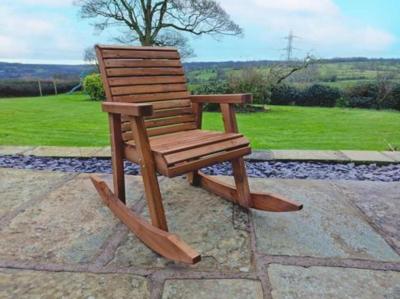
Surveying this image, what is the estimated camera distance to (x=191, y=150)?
66.2 inches

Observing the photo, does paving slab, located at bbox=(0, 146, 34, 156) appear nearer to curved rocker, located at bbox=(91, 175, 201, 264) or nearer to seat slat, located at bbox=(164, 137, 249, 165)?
curved rocker, located at bbox=(91, 175, 201, 264)

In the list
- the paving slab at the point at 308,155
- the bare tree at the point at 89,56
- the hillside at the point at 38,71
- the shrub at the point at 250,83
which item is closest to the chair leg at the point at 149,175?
the paving slab at the point at 308,155

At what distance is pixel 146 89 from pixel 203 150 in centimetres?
66

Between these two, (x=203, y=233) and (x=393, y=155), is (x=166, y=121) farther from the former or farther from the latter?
(x=393, y=155)

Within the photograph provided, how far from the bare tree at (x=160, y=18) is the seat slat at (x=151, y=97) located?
28.2 feet

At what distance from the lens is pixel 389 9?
4332 millimetres

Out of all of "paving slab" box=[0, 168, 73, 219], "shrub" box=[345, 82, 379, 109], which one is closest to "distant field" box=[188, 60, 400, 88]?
"shrub" box=[345, 82, 379, 109]

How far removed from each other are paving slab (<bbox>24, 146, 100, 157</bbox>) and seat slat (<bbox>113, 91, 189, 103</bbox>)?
4.35ft

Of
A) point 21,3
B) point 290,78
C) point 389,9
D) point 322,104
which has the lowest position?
point 322,104

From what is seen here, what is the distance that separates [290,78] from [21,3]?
710 cm

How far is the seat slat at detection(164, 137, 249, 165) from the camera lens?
158 cm

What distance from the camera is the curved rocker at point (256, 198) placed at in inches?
70.3

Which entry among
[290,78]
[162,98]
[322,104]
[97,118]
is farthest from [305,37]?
[162,98]

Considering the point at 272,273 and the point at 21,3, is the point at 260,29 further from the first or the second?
the point at 272,273
